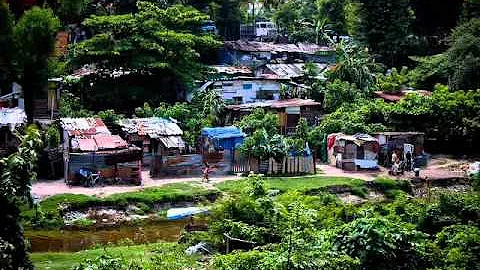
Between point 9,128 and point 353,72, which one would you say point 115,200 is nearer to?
point 9,128

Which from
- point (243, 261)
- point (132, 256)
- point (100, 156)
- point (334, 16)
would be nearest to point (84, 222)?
point (100, 156)

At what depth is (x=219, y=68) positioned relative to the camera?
40.3m

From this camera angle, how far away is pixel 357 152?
98.0ft

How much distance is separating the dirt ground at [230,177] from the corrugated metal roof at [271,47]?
17.0 meters

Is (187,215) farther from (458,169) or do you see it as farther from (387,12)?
(387,12)

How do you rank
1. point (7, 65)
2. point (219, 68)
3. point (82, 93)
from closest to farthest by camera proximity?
point (7, 65), point (82, 93), point (219, 68)

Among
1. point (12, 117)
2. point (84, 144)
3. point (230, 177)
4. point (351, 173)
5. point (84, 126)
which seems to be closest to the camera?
point (84, 144)

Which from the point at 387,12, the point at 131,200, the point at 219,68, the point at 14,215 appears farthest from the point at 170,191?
the point at 387,12

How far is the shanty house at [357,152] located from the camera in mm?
29734

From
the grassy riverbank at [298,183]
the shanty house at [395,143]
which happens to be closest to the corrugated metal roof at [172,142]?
the grassy riverbank at [298,183]

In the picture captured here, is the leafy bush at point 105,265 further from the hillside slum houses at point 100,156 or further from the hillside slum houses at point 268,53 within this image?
the hillside slum houses at point 268,53

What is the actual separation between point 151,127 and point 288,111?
26.4 ft

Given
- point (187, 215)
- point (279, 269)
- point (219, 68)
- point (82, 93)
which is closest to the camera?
point (279, 269)

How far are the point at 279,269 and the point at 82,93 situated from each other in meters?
23.8
